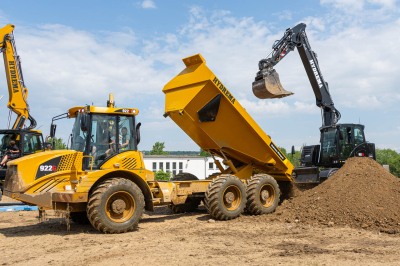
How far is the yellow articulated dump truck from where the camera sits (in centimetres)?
872

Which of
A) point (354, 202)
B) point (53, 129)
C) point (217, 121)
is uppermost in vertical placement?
point (217, 121)

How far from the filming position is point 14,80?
1839 centimetres

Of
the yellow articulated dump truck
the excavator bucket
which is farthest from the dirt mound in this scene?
the excavator bucket

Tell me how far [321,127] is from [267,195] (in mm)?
5548

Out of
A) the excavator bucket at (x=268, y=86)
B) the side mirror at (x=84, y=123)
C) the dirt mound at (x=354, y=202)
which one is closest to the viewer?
the side mirror at (x=84, y=123)

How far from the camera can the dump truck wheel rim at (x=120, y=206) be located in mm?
8805

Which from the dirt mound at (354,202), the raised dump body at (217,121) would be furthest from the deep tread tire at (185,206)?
the dirt mound at (354,202)

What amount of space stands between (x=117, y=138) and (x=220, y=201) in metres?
2.83

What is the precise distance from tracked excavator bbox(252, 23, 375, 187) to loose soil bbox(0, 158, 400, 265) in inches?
74.5

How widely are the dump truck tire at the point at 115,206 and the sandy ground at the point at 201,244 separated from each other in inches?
9.7

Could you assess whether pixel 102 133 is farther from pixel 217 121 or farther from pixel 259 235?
pixel 259 235

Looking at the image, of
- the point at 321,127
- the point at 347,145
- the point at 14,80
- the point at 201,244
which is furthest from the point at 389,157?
the point at 201,244

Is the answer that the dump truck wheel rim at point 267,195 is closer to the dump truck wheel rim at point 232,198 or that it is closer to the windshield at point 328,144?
the dump truck wheel rim at point 232,198

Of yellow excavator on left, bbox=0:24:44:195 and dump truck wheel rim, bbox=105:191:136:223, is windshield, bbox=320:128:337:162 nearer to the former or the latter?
dump truck wheel rim, bbox=105:191:136:223
